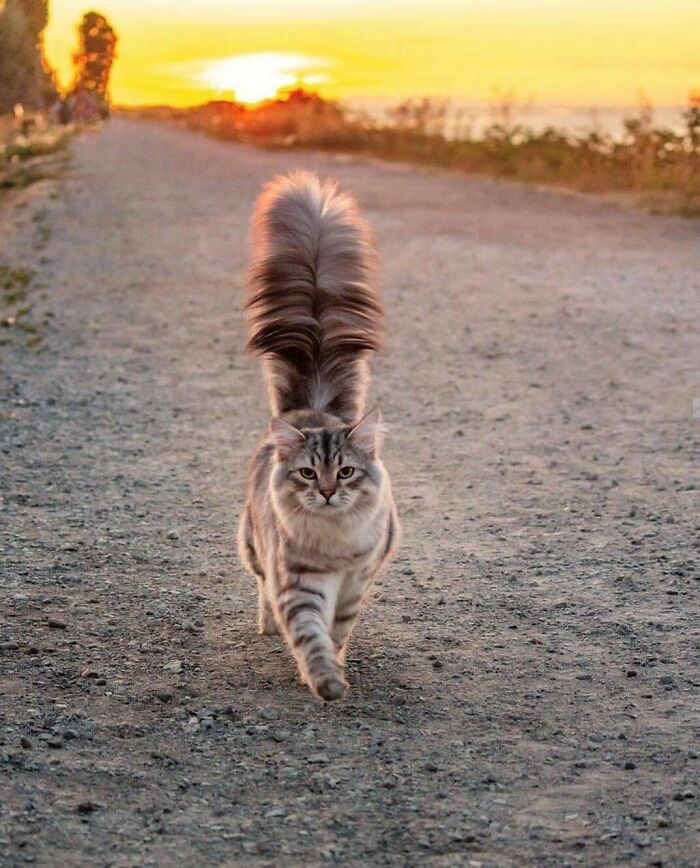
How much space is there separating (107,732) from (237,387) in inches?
220

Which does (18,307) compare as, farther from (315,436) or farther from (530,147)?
(530,147)

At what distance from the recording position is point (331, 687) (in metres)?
4.53

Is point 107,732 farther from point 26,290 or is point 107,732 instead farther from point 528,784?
point 26,290

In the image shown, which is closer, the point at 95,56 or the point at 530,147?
the point at 530,147

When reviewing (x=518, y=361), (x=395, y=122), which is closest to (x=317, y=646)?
(x=518, y=361)

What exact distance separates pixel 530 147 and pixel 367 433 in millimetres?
22348

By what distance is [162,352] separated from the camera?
11.1 meters

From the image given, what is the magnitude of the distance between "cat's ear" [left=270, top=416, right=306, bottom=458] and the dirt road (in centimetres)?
85

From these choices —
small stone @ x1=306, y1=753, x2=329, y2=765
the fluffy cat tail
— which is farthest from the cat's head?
small stone @ x1=306, y1=753, x2=329, y2=765

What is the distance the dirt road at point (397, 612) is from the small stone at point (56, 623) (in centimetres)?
2

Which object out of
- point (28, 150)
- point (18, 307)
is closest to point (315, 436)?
point (18, 307)

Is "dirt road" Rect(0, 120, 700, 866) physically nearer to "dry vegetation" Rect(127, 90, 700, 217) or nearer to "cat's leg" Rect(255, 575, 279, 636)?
"cat's leg" Rect(255, 575, 279, 636)

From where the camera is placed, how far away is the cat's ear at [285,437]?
497 centimetres

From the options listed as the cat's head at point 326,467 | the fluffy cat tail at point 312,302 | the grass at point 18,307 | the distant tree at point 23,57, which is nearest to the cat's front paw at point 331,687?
the cat's head at point 326,467
